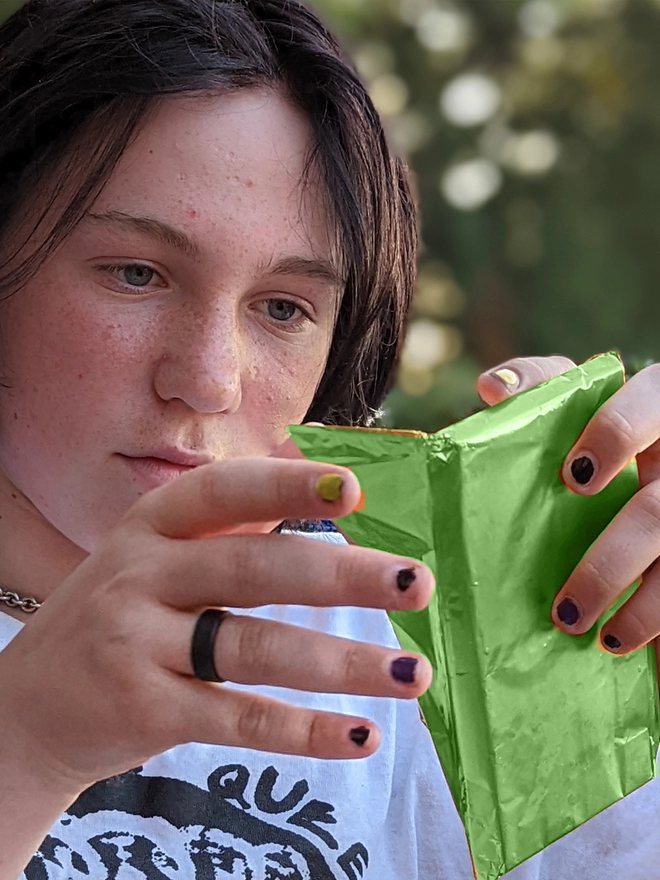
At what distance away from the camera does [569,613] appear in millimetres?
664

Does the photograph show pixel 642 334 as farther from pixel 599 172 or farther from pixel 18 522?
pixel 18 522

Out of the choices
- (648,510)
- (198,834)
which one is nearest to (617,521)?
(648,510)

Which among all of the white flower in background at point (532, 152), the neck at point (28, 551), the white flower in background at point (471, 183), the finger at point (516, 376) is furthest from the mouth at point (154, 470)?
the white flower in background at point (532, 152)

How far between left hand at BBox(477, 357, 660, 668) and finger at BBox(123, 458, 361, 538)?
200mm

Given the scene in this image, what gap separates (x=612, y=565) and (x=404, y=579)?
217 millimetres

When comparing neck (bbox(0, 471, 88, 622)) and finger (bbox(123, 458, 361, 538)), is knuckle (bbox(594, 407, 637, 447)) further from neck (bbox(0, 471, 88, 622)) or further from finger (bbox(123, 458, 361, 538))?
neck (bbox(0, 471, 88, 622))

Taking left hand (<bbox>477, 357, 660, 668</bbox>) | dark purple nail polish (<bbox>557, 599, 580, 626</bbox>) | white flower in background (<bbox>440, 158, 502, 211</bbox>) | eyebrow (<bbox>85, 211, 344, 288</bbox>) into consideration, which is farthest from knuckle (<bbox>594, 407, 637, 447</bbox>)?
white flower in background (<bbox>440, 158, 502, 211</bbox>)

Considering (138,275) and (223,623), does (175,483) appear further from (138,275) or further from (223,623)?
(138,275)

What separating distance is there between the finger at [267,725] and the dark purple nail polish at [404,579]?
2.8 inches

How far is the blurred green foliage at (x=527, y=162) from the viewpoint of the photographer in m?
2.85

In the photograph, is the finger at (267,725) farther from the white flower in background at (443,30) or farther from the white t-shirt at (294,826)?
the white flower in background at (443,30)

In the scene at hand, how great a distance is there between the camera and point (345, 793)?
3.22 feet

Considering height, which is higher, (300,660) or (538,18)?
(538,18)

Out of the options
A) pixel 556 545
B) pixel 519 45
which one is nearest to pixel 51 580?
pixel 556 545
